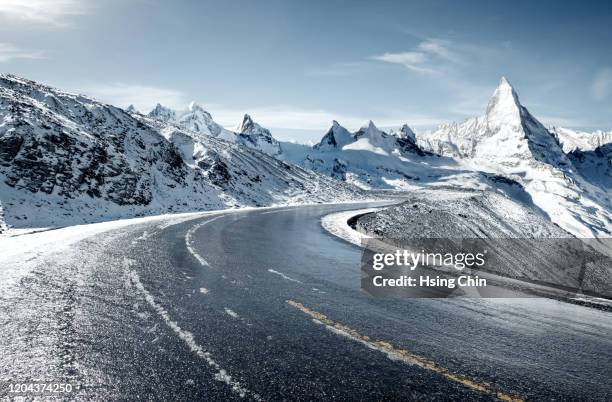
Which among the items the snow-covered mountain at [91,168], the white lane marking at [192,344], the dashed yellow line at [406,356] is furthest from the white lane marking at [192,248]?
the snow-covered mountain at [91,168]

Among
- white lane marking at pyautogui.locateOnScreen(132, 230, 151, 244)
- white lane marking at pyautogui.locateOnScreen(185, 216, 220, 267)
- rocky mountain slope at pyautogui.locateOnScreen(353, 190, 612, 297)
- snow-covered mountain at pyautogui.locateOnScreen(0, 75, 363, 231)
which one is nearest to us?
white lane marking at pyautogui.locateOnScreen(185, 216, 220, 267)

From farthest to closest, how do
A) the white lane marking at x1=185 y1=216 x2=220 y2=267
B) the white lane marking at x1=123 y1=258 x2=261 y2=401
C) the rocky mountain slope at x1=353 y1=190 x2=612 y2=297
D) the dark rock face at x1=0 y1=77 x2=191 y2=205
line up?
1. the dark rock face at x1=0 y1=77 x2=191 y2=205
2. the rocky mountain slope at x1=353 y1=190 x2=612 y2=297
3. the white lane marking at x1=185 y1=216 x2=220 y2=267
4. the white lane marking at x1=123 y1=258 x2=261 y2=401

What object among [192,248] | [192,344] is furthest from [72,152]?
[192,344]

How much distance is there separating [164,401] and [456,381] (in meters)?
2.99

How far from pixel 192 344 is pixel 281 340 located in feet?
3.80

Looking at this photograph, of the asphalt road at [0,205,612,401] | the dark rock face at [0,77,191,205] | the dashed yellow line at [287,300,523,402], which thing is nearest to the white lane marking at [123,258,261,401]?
the asphalt road at [0,205,612,401]

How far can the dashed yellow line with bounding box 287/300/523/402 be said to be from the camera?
3948 millimetres

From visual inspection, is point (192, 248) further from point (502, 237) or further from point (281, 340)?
point (502, 237)

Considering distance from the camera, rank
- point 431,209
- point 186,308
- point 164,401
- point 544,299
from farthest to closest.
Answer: point 431,209 < point 544,299 < point 186,308 < point 164,401

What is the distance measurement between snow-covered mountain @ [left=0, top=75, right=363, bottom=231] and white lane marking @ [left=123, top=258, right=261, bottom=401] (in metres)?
18.1

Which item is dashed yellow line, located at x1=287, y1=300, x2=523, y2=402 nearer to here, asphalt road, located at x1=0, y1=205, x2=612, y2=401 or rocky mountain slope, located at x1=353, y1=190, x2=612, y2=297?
asphalt road, located at x1=0, y1=205, x2=612, y2=401

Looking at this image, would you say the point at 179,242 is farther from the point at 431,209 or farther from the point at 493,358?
the point at 431,209

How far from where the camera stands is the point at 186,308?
→ 6414mm

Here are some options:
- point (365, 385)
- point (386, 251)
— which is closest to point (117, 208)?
point (386, 251)
